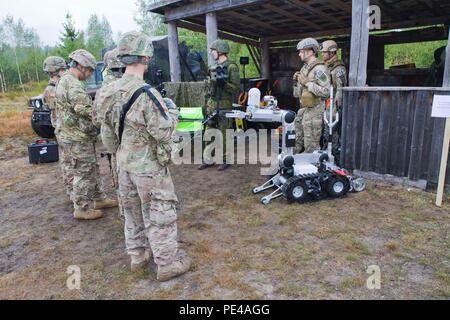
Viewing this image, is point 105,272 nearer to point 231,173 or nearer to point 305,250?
point 305,250

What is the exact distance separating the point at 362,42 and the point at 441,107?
5.14 ft

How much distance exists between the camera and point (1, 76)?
130 feet

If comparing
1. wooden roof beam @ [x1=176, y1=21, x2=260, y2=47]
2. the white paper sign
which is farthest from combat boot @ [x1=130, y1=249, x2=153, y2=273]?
wooden roof beam @ [x1=176, y1=21, x2=260, y2=47]

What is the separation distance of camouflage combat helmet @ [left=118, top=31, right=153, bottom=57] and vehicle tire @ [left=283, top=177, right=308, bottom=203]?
2.55 meters

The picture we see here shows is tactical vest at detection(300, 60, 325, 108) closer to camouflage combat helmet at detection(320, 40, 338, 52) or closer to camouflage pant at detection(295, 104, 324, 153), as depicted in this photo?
camouflage pant at detection(295, 104, 324, 153)

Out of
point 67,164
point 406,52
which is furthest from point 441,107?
point 406,52

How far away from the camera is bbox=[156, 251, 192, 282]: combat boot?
9.75ft

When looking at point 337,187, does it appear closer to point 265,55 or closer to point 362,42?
point 362,42

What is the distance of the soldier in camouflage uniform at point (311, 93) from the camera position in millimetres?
5094

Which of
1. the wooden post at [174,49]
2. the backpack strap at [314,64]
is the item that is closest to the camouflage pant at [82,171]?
the backpack strap at [314,64]

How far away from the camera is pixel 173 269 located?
3.00 meters

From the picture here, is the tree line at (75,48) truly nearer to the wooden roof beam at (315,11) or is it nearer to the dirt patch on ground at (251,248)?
the wooden roof beam at (315,11)
